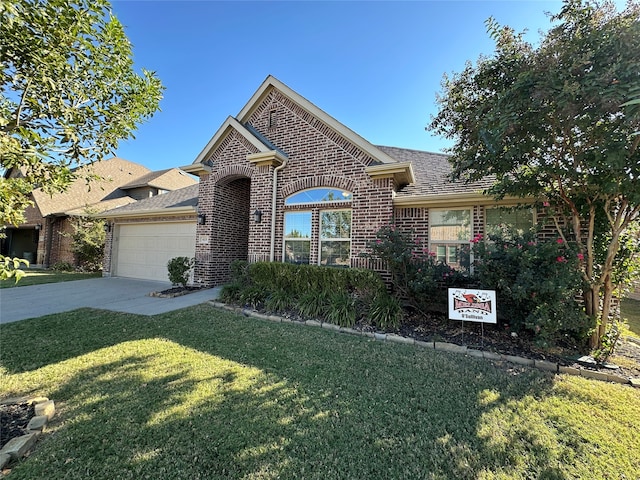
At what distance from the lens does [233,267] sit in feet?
29.1

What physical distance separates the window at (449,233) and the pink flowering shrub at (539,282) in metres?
2.03

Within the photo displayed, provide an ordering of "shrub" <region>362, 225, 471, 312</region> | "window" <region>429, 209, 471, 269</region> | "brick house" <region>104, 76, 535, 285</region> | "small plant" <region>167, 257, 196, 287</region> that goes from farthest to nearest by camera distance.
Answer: "small plant" <region>167, 257, 196, 287</region> → "brick house" <region>104, 76, 535, 285</region> → "window" <region>429, 209, 471, 269</region> → "shrub" <region>362, 225, 471, 312</region>

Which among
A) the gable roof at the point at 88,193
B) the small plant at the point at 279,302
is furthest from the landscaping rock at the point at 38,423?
the gable roof at the point at 88,193

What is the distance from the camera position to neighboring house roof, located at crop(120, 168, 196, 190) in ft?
68.9

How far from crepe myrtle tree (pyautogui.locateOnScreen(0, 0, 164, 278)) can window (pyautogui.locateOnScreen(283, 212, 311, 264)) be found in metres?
5.65

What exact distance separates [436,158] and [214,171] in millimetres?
8928

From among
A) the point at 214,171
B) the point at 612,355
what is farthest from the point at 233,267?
the point at 612,355

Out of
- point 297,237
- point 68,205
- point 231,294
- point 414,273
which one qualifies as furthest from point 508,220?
point 68,205

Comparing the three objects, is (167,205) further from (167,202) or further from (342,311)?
(342,311)

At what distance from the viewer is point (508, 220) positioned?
23.3ft

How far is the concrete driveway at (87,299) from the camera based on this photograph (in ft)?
24.0

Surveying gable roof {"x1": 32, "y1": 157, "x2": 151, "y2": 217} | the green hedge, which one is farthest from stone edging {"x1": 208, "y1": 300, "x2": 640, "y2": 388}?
gable roof {"x1": 32, "y1": 157, "x2": 151, "y2": 217}

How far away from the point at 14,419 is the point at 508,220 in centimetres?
941

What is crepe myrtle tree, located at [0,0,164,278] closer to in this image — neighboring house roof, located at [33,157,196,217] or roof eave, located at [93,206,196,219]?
roof eave, located at [93,206,196,219]
